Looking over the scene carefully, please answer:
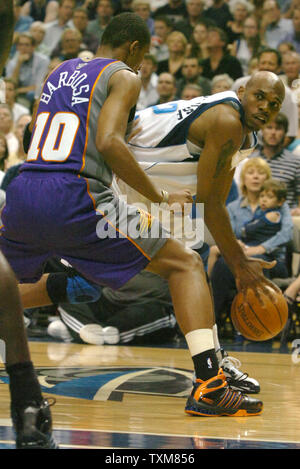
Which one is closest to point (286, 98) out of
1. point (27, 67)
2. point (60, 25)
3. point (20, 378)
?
point (27, 67)

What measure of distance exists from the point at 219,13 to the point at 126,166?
734 centimetres

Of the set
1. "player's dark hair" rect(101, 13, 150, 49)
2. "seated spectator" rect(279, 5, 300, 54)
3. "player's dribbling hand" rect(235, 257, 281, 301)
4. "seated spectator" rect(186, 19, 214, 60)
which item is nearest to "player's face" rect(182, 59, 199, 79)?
"seated spectator" rect(186, 19, 214, 60)

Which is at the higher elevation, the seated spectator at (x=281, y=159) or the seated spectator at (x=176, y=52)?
the seated spectator at (x=176, y=52)

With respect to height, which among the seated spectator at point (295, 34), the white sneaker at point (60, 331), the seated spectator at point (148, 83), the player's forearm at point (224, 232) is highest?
the seated spectator at point (295, 34)

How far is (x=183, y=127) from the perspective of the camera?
3.88m

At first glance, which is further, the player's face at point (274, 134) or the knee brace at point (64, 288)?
the player's face at point (274, 134)

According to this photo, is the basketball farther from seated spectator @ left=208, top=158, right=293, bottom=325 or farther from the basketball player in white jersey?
seated spectator @ left=208, top=158, right=293, bottom=325

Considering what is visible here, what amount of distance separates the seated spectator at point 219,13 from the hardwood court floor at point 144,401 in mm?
5469

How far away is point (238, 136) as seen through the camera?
12.6 ft

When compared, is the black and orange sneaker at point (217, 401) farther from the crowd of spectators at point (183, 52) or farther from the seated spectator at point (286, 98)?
the seated spectator at point (286, 98)

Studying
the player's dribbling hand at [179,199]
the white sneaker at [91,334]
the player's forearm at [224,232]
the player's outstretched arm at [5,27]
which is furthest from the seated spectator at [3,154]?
the player's outstretched arm at [5,27]

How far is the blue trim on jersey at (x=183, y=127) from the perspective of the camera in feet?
12.6

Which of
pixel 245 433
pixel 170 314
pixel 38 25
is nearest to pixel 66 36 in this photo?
pixel 38 25

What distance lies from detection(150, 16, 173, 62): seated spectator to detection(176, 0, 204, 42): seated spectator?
5.7 inches
